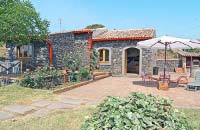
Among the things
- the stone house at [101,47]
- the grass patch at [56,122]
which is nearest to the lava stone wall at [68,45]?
the stone house at [101,47]

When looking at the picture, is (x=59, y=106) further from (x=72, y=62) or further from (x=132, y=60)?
(x=132, y=60)

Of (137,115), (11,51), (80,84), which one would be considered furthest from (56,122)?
(11,51)

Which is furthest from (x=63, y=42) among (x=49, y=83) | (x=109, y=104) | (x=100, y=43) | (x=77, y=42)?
(x=109, y=104)

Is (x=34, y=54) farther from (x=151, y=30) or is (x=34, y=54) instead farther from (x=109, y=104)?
(x=109, y=104)

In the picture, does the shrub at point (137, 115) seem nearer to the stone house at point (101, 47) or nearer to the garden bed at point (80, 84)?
the garden bed at point (80, 84)

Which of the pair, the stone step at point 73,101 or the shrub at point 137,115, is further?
the stone step at point 73,101

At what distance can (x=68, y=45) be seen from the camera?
63.1 feet

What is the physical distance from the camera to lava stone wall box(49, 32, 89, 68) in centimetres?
1877

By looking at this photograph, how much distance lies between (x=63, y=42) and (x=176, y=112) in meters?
16.1

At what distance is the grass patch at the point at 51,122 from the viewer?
19.2 ft

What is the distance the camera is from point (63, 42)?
759 inches

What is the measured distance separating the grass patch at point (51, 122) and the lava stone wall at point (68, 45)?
39.1 feet

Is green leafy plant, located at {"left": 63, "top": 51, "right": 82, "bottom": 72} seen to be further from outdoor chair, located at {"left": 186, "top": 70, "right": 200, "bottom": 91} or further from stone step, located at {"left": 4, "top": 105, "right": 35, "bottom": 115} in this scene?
stone step, located at {"left": 4, "top": 105, "right": 35, "bottom": 115}

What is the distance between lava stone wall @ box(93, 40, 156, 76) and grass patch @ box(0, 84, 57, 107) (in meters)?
8.75
